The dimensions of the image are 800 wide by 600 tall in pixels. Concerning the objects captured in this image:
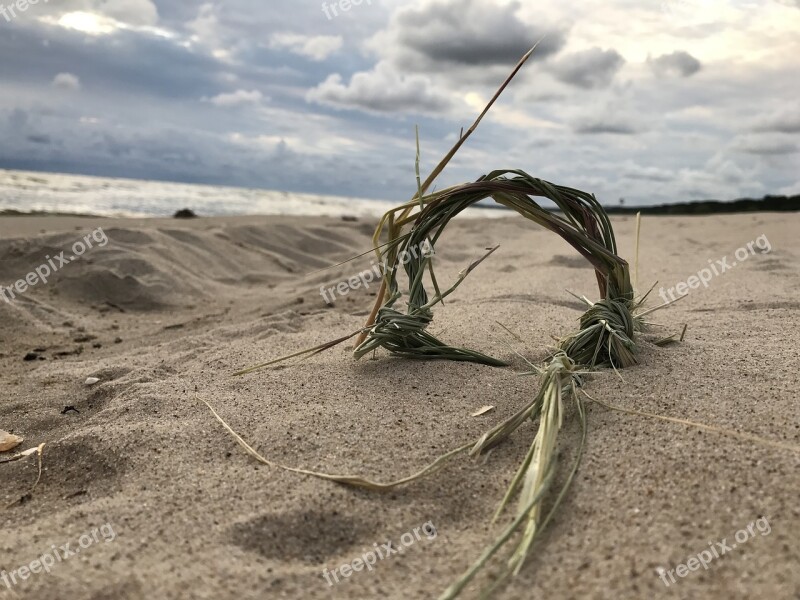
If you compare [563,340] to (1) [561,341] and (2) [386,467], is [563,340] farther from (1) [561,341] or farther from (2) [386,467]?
(2) [386,467]

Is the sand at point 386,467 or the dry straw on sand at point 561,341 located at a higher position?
the dry straw on sand at point 561,341

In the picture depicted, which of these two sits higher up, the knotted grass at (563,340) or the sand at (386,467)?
the knotted grass at (563,340)

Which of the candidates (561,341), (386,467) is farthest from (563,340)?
(386,467)

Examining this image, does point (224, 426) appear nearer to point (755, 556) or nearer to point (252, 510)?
point (252, 510)

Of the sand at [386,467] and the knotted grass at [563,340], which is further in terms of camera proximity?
the knotted grass at [563,340]

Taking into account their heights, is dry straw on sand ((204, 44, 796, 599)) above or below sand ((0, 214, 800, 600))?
above

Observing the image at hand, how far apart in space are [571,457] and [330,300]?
2.54 m

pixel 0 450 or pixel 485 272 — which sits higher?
pixel 485 272

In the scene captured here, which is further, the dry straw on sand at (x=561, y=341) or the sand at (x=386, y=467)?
the dry straw on sand at (x=561, y=341)

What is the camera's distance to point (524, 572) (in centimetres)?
97

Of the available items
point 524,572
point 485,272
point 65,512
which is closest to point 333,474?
point 524,572

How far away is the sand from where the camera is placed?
993mm

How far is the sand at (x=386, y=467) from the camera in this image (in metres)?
0.99

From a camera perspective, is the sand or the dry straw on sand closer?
the sand
